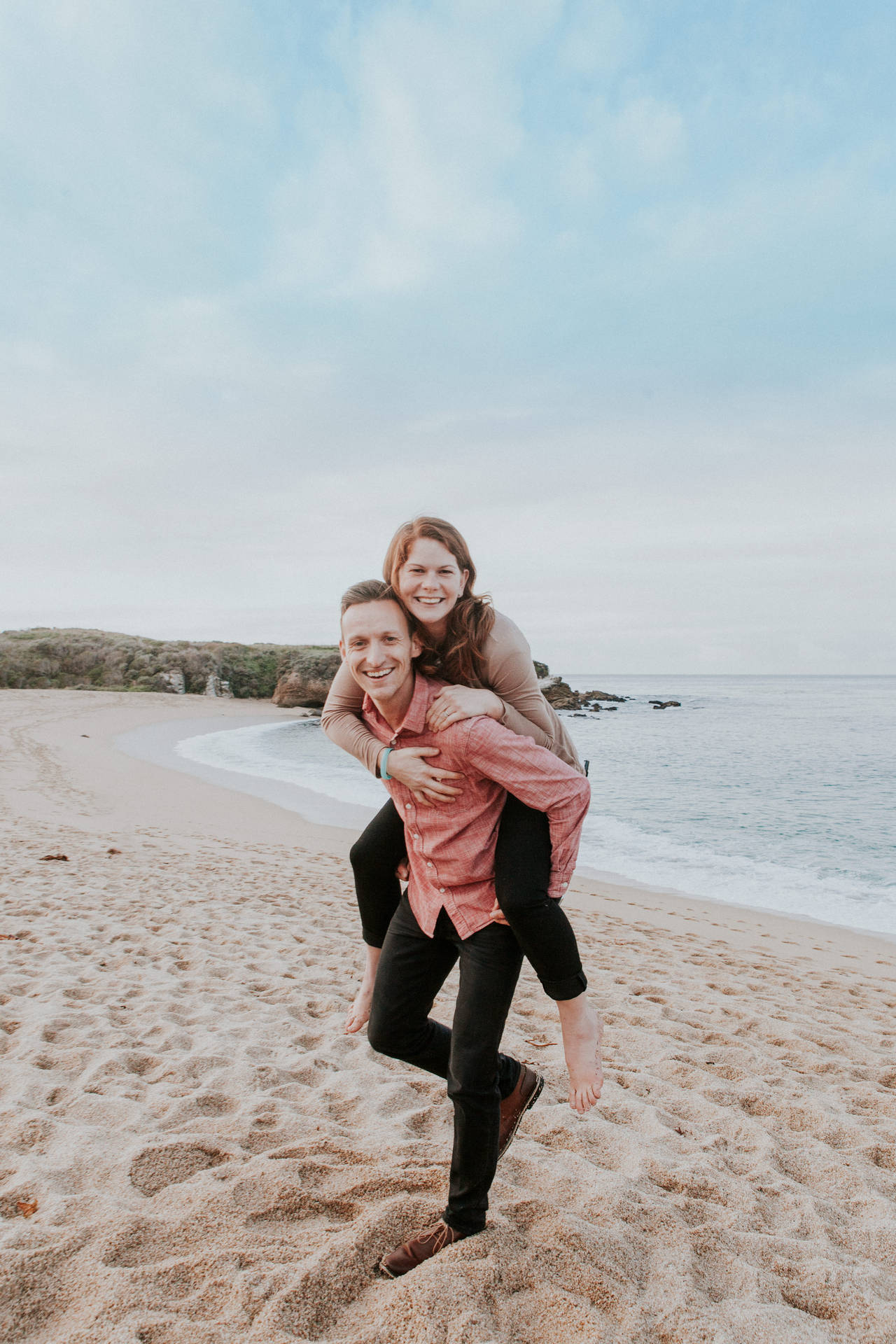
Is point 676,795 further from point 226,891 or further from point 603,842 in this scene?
point 226,891

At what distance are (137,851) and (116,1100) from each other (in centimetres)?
635

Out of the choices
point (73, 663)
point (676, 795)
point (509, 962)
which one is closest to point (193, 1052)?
point (509, 962)

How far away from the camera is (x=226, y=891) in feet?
24.0

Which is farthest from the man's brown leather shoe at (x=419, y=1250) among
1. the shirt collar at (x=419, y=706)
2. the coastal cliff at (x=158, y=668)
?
the coastal cliff at (x=158, y=668)

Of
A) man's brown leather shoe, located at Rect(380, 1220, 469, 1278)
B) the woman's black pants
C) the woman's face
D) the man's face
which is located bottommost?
man's brown leather shoe, located at Rect(380, 1220, 469, 1278)

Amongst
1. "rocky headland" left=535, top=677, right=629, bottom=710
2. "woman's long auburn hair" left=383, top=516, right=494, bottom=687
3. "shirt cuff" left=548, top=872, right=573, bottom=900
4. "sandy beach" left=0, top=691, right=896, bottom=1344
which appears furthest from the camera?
"rocky headland" left=535, top=677, right=629, bottom=710

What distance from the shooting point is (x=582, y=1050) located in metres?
2.29

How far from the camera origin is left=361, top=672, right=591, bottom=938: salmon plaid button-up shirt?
221 centimetres

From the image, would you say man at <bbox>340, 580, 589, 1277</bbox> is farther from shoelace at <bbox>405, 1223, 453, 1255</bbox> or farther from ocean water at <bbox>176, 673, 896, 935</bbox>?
ocean water at <bbox>176, 673, 896, 935</bbox>

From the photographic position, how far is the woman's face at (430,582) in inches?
99.3

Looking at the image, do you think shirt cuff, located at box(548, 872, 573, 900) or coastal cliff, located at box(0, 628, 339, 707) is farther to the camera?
coastal cliff, located at box(0, 628, 339, 707)

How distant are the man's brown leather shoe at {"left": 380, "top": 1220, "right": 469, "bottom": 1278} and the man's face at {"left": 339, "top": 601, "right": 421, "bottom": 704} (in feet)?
5.35

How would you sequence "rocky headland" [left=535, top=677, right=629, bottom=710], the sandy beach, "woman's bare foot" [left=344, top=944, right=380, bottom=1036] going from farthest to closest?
"rocky headland" [left=535, top=677, right=629, bottom=710]
"woman's bare foot" [left=344, top=944, right=380, bottom=1036]
the sandy beach

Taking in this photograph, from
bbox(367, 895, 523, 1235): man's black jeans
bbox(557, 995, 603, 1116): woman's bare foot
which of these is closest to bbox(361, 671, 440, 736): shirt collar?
bbox(367, 895, 523, 1235): man's black jeans
